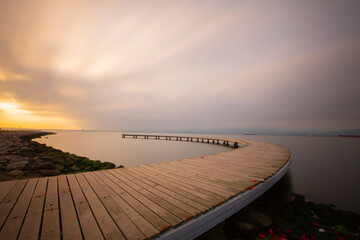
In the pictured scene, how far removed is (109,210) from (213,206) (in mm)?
1766

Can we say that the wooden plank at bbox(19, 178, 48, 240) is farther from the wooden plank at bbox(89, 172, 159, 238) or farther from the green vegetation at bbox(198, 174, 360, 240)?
the green vegetation at bbox(198, 174, 360, 240)

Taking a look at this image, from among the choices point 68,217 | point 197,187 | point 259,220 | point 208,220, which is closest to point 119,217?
point 68,217

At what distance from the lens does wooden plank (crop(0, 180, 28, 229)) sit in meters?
2.19

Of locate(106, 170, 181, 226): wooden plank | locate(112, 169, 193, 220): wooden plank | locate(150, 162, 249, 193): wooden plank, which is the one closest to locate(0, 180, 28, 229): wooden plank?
locate(106, 170, 181, 226): wooden plank

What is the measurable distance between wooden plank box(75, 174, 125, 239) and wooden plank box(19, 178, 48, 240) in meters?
0.65

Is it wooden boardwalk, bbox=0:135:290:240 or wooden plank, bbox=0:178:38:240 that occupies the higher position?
wooden plank, bbox=0:178:38:240

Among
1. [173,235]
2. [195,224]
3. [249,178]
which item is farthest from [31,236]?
[249,178]

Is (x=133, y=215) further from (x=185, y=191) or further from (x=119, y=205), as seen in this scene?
(x=185, y=191)

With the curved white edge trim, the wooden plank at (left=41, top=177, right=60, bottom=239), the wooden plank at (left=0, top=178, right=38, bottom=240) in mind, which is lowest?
the curved white edge trim

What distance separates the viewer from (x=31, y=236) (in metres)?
1.75

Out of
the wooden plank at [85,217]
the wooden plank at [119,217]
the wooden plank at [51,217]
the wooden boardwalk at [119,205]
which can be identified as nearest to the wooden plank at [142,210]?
the wooden boardwalk at [119,205]

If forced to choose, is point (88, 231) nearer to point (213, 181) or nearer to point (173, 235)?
point (173, 235)

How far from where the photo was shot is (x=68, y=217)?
7.10ft

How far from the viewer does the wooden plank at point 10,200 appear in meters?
2.19
